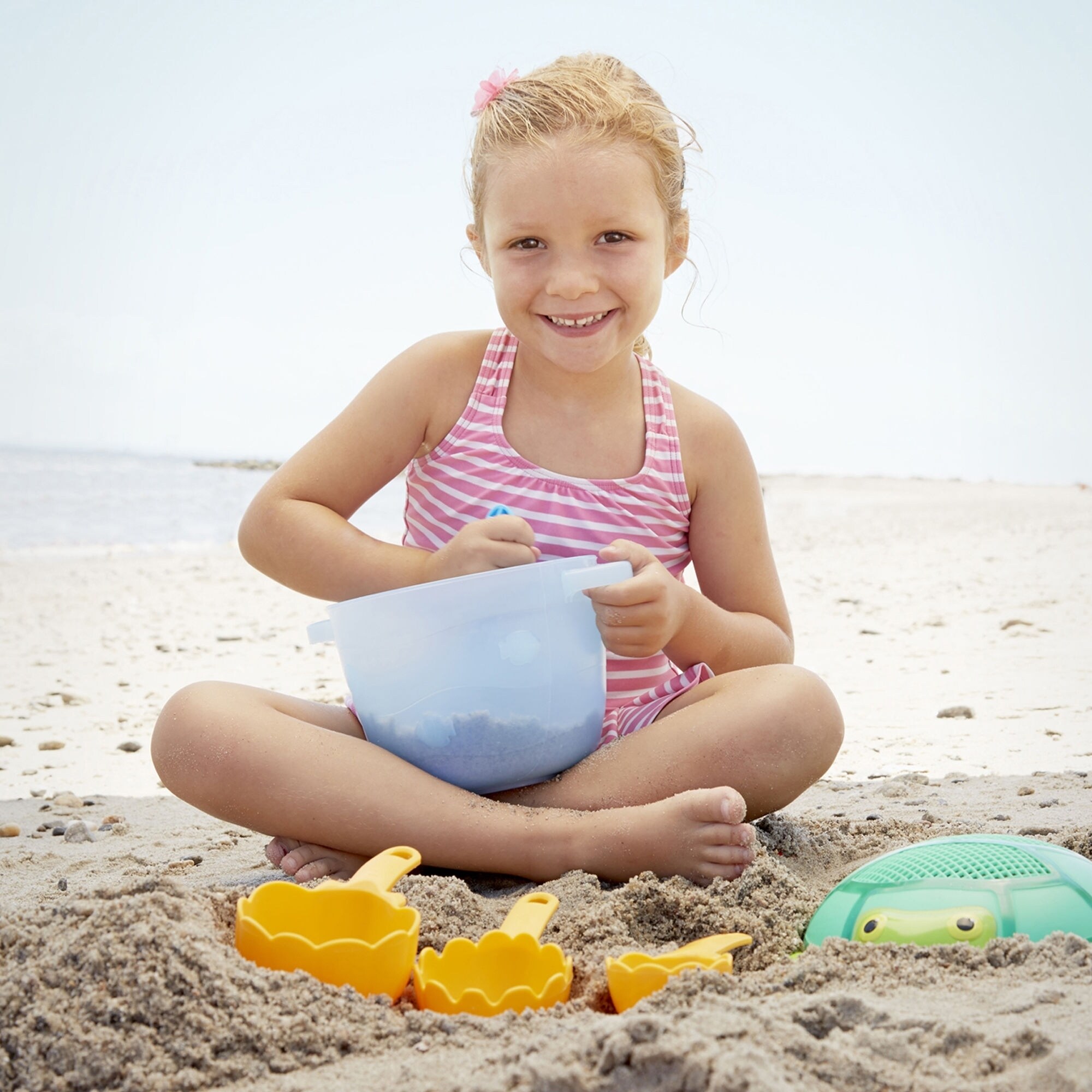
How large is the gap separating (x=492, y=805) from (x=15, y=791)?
137 cm

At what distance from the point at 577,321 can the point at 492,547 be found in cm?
53

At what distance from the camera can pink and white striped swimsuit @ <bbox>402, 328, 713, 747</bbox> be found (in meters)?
2.10

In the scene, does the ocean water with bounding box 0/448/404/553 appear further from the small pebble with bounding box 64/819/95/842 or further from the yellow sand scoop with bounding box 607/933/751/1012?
the yellow sand scoop with bounding box 607/933/751/1012

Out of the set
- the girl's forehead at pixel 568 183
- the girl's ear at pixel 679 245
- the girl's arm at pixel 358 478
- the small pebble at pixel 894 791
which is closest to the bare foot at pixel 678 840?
the girl's arm at pixel 358 478

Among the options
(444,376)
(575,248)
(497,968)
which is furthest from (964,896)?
(444,376)

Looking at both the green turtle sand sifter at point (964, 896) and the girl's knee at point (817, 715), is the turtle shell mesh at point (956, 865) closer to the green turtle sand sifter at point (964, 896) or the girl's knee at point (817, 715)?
the green turtle sand sifter at point (964, 896)

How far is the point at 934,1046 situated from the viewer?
3.15 feet

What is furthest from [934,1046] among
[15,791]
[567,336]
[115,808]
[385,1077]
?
[15,791]

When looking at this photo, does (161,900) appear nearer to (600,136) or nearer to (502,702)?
(502,702)

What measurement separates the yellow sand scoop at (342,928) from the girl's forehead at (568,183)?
1.08 m

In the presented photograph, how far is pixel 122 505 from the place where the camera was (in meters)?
11.1

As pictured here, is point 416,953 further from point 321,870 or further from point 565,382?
point 565,382

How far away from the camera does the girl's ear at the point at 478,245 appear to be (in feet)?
7.04

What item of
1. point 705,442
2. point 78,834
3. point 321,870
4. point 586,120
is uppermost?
point 586,120
